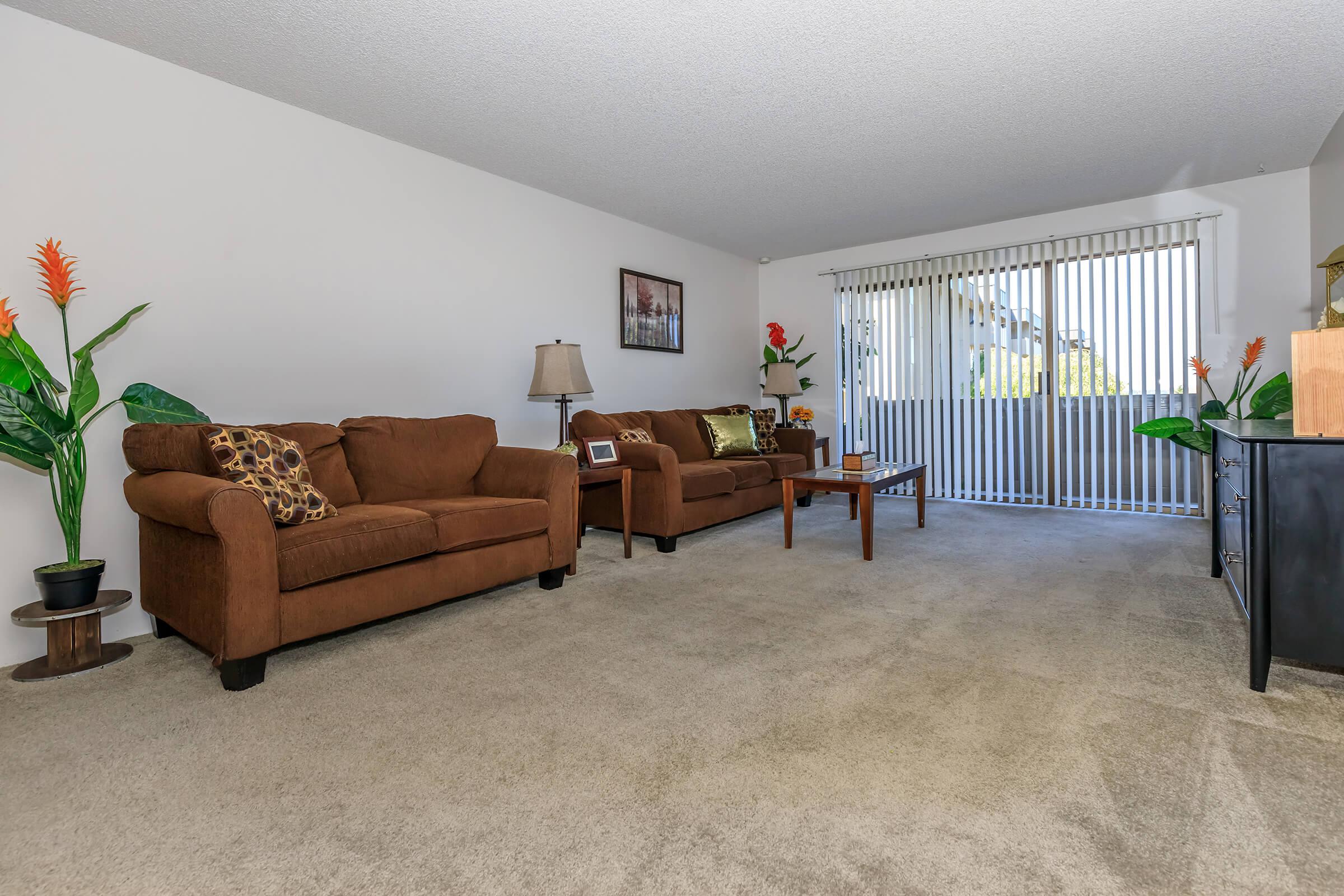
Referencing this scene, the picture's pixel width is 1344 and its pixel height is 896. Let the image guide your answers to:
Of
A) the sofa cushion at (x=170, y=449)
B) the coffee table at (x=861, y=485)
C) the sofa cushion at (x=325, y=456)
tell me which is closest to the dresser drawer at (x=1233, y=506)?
the coffee table at (x=861, y=485)

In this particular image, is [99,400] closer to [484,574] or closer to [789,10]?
[484,574]

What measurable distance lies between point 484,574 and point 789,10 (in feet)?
8.92

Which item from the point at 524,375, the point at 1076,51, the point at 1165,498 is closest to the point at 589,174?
the point at 524,375

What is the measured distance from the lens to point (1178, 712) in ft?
6.23

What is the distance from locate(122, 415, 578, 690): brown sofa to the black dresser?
8.88 feet

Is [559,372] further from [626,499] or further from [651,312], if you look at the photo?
[651,312]

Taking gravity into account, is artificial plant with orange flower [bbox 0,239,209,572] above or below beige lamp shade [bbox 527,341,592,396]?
below

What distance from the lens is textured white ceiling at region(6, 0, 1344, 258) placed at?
2721mm

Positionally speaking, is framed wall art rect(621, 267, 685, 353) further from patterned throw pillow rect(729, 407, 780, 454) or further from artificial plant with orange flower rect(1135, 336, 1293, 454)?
artificial plant with orange flower rect(1135, 336, 1293, 454)

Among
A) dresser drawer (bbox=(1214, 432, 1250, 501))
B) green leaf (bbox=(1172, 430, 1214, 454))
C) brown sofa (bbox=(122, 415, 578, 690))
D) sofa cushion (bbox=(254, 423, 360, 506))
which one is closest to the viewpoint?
dresser drawer (bbox=(1214, 432, 1250, 501))

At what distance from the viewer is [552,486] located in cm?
342

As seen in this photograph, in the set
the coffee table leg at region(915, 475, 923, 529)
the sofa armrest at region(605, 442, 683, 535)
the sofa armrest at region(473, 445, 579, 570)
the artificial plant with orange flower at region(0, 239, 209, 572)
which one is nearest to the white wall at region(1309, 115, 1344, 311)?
the coffee table leg at region(915, 475, 923, 529)

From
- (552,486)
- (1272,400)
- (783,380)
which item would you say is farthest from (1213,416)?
(552,486)

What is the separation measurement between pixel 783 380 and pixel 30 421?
5349 mm
